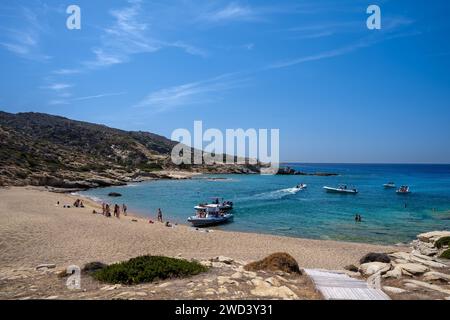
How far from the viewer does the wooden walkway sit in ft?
29.5

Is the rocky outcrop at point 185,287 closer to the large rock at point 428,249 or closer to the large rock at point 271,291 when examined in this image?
the large rock at point 271,291

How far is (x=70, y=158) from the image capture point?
101000 millimetres

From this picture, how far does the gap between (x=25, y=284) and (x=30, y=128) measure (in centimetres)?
17139

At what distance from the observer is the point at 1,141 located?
8575cm

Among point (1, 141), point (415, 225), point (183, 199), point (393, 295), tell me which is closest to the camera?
point (393, 295)

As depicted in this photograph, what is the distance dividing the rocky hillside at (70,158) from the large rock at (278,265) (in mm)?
61737

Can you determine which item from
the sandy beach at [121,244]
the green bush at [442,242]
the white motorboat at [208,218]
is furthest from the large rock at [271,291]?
the white motorboat at [208,218]

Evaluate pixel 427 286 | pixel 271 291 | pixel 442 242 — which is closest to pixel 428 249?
pixel 442 242

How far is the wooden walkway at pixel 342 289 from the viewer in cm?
898

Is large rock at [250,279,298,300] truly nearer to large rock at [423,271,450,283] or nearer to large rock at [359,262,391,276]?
large rock at [359,262,391,276]

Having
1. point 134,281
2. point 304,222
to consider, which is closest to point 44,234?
point 134,281

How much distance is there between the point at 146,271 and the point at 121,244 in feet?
40.0

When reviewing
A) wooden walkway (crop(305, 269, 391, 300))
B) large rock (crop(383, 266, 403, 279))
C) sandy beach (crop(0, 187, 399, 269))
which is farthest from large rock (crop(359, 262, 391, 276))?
sandy beach (crop(0, 187, 399, 269))
